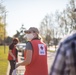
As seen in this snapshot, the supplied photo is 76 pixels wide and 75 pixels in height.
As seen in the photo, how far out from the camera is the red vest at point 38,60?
569 centimetres

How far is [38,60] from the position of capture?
18.9ft

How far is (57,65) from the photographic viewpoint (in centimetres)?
214

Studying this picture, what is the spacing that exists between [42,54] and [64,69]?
3.67 metres

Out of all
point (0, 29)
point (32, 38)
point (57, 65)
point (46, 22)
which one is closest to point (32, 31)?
point (32, 38)

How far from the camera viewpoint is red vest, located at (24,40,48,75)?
5691mm

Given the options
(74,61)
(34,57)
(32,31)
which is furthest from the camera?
(32,31)

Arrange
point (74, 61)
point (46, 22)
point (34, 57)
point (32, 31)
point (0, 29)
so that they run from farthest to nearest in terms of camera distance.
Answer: point (46, 22), point (0, 29), point (32, 31), point (34, 57), point (74, 61)

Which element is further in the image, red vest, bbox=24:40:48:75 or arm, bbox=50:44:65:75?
red vest, bbox=24:40:48:75

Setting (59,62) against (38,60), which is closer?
(59,62)

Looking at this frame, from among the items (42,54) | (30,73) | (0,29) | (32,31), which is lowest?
(30,73)

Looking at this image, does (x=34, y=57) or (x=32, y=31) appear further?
(x=32, y=31)

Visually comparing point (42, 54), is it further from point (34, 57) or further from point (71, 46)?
point (71, 46)

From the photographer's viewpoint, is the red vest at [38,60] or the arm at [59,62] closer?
the arm at [59,62]

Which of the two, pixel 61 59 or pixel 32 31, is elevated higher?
pixel 32 31
